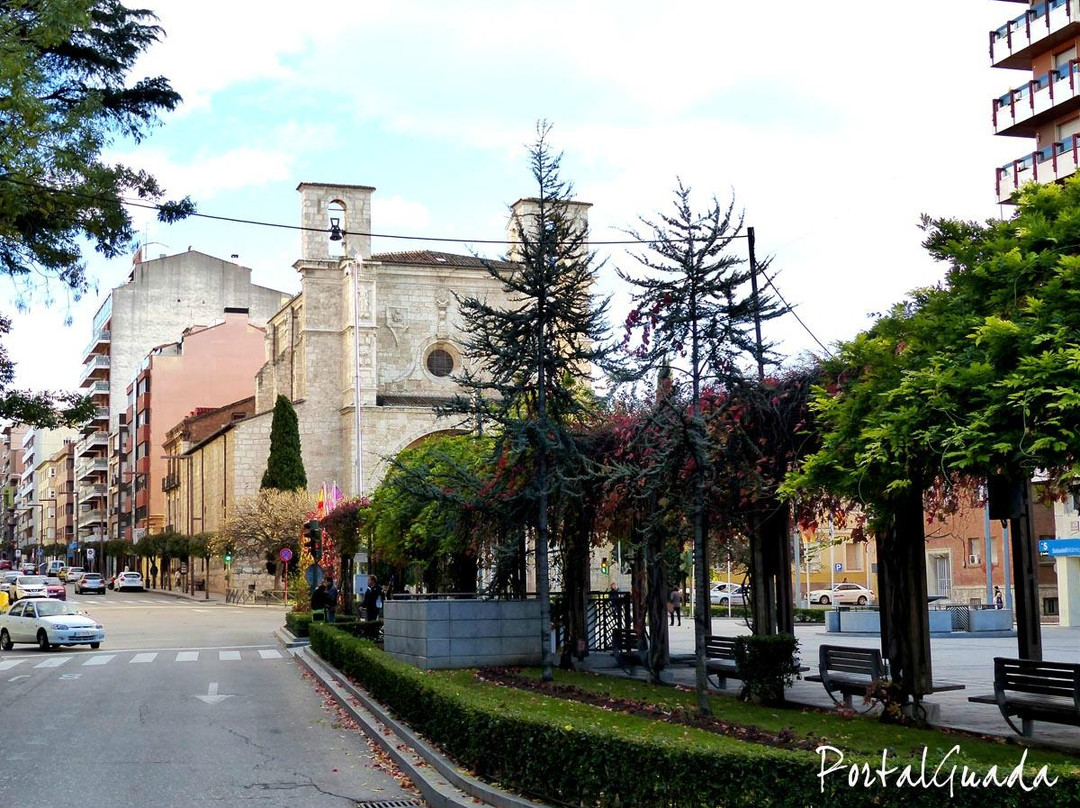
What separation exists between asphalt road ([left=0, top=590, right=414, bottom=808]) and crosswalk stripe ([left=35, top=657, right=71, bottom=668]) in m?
0.04

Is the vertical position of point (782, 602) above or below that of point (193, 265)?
below

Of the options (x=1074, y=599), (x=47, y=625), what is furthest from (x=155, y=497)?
(x=1074, y=599)

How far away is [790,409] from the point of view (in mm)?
14023

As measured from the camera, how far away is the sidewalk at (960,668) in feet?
38.5

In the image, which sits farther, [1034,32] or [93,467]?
[93,467]

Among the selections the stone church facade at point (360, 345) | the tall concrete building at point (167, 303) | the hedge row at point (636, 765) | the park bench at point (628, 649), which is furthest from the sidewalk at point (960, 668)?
→ the tall concrete building at point (167, 303)

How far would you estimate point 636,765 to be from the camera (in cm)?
817

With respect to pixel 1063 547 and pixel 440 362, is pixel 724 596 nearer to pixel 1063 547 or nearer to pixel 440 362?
pixel 440 362

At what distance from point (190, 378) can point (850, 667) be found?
279 feet

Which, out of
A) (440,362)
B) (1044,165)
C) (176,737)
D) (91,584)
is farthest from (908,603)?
(91,584)

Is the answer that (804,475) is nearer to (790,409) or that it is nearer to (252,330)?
(790,409)

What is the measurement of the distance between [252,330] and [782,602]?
82120 millimetres

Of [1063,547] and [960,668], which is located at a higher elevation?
[1063,547]

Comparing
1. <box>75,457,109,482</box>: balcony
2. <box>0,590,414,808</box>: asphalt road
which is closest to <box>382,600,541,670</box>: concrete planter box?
<box>0,590,414,808</box>: asphalt road
